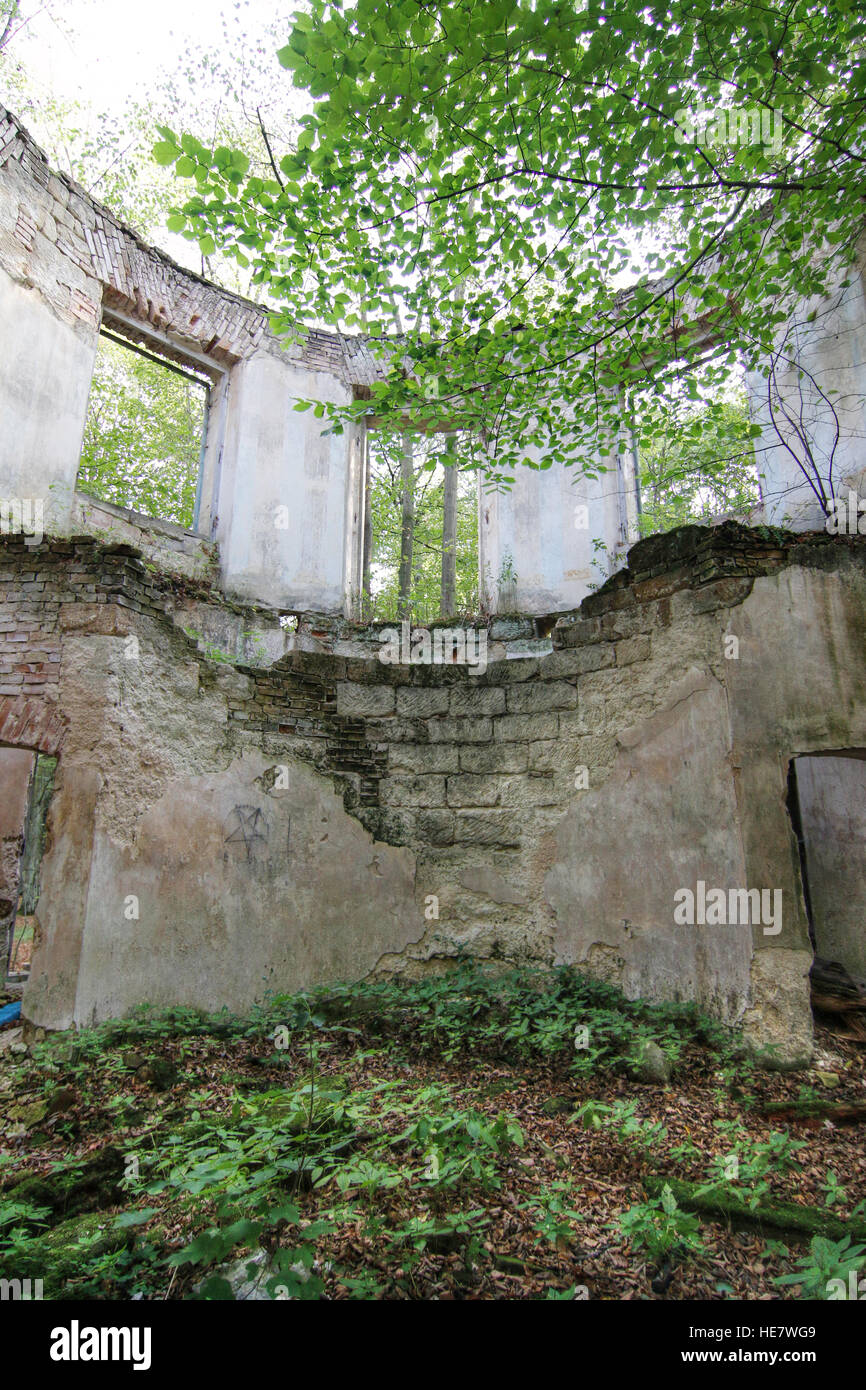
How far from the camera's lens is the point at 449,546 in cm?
1543

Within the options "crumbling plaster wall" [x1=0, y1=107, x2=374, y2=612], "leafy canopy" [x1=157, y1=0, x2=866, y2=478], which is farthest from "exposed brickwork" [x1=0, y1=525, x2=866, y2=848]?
"crumbling plaster wall" [x1=0, y1=107, x2=374, y2=612]

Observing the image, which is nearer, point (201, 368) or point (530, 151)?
point (530, 151)

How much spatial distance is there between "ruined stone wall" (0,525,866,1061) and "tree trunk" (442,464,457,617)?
9500 mm

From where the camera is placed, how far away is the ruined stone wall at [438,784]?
404cm

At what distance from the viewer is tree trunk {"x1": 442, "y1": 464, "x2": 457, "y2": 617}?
15.2m

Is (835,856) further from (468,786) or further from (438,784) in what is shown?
(438,784)

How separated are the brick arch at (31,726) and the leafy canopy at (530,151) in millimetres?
3187

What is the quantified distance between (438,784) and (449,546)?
1083 centimetres

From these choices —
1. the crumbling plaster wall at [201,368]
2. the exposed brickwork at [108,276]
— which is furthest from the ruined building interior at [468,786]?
the exposed brickwork at [108,276]

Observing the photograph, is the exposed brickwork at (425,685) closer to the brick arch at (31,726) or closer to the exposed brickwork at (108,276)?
the brick arch at (31,726)

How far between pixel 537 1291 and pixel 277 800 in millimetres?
3337

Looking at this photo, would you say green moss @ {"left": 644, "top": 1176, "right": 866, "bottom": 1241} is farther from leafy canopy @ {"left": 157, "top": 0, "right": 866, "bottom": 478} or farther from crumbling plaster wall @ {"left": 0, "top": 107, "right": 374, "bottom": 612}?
crumbling plaster wall @ {"left": 0, "top": 107, "right": 374, "bottom": 612}

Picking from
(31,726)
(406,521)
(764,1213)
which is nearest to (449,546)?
(406,521)
